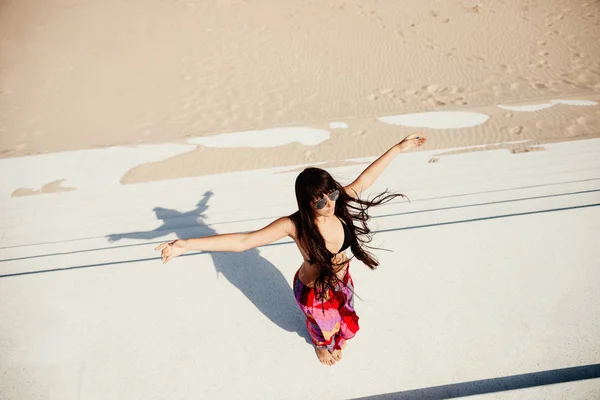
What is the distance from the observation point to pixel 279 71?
8703mm

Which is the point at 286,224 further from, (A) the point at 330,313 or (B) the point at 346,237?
(A) the point at 330,313

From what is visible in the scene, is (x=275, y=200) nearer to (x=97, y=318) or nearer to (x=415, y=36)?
(x=97, y=318)

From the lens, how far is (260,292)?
9.90ft

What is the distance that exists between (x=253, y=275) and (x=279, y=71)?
660 centimetres

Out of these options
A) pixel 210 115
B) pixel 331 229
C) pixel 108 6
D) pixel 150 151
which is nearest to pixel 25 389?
pixel 331 229

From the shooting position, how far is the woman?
188cm

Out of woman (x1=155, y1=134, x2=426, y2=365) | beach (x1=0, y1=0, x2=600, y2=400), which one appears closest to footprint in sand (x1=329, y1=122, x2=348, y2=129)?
beach (x1=0, y1=0, x2=600, y2=400)

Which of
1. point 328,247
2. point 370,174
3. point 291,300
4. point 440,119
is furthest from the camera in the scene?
point 440,119

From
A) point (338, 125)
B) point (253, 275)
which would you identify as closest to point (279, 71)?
point (338, 125)

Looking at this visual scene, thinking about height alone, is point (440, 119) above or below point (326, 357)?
above

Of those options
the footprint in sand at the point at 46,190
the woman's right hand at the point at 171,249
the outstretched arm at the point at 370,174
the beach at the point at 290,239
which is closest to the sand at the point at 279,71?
the beach at the point at 290,239

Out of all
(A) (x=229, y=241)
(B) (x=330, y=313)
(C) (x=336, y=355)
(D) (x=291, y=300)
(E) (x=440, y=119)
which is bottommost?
(C) (x=336, y=355)

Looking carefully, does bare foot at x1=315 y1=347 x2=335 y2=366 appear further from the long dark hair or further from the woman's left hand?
the woman's left hand

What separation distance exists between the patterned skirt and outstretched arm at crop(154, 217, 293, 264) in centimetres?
40
